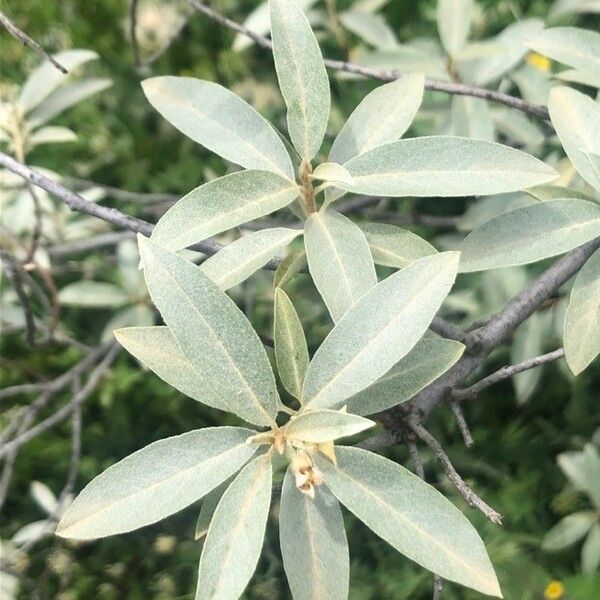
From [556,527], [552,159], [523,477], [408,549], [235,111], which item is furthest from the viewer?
[523,477]

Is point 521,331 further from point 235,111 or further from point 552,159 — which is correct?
point 235,111

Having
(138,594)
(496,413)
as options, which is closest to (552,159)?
(496,413)

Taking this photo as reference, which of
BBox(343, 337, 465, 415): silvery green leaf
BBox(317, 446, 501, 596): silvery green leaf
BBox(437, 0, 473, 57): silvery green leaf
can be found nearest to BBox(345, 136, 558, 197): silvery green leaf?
BBox(343, 337, 465, 415): silvery green leaf

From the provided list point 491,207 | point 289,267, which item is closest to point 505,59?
point 491,207

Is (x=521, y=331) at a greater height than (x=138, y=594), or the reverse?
(x=521, y=331)

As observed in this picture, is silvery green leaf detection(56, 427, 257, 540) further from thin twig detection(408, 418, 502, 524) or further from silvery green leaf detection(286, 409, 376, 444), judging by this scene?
thin twig detection(408, 418, 502, 524)

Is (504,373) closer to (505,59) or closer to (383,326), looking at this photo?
(383,326)

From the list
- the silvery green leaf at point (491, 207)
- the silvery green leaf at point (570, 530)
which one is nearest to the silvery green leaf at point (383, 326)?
the silvery green leaf at point (491, 207)
